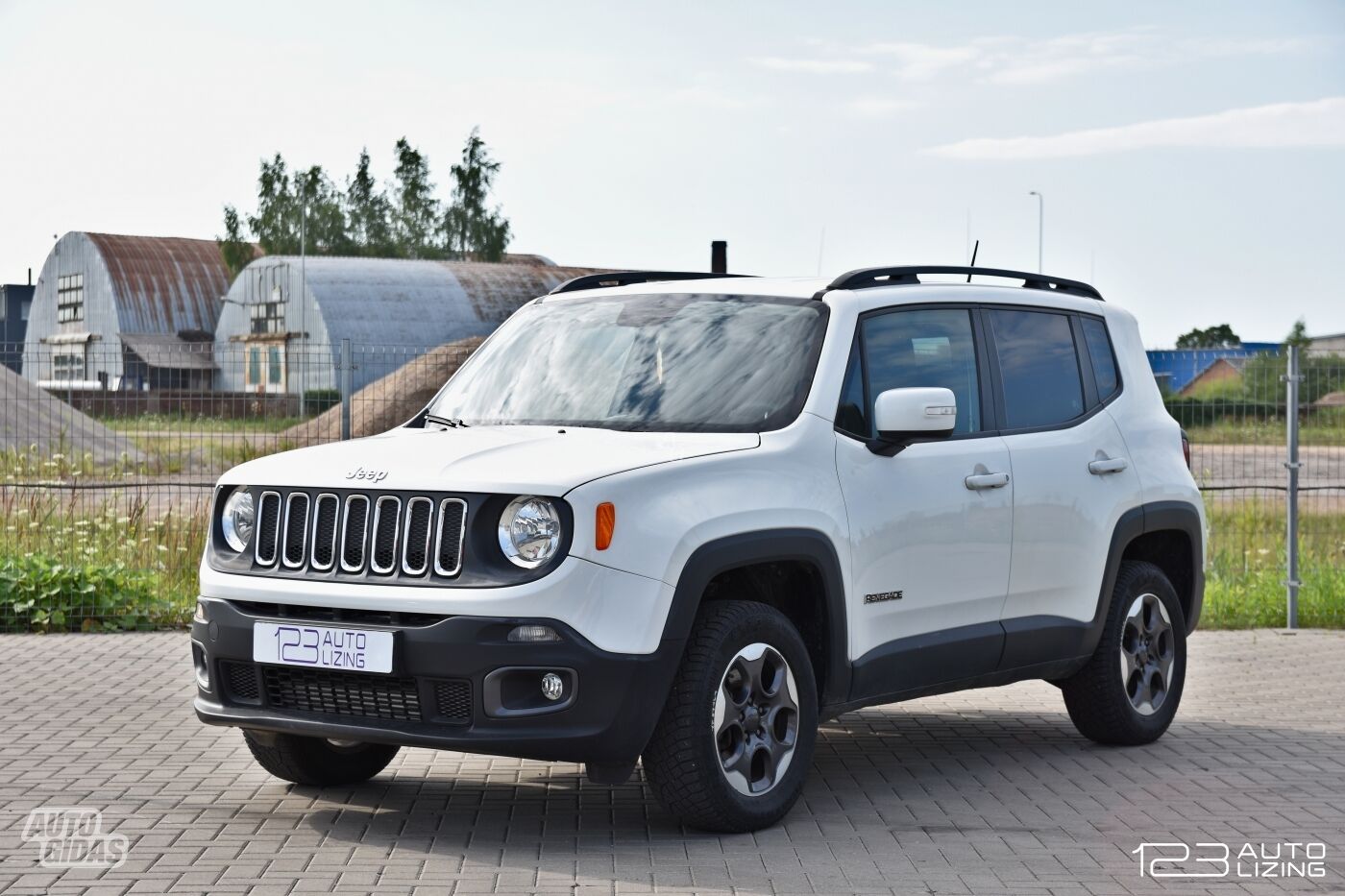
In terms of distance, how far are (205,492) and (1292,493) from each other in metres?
9.42

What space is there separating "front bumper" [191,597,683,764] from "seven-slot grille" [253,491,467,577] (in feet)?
0.62

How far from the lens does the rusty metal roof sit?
→ 67.6m

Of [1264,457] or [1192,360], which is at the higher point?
[1192,360]

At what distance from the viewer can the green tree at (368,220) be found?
87.9 meters

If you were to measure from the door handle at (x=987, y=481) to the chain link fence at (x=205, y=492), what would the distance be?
215 inches

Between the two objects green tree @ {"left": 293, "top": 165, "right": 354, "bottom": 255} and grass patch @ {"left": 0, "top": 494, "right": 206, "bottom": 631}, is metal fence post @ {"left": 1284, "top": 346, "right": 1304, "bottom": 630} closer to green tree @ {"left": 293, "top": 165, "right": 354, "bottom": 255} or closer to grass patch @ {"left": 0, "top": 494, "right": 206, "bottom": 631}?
grass patch @ {"left": 0, "top": 494, "right": 206, "bottom": 631}

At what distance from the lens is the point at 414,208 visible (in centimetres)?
8769

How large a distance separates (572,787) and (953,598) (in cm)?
Result: 172

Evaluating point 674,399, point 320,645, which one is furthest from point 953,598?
point 320,645

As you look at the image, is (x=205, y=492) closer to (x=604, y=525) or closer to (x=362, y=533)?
(x=362, y=533)

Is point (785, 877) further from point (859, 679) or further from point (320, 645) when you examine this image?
point (320, 645)

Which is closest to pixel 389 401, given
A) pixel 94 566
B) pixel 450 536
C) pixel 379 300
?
pixel 94 566

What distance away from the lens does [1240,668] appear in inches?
439

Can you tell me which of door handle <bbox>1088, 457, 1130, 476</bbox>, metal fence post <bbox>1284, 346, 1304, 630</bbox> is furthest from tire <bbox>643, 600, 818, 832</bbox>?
metal fence post <bbox>1284, 346, 1304, 630</bbox>
